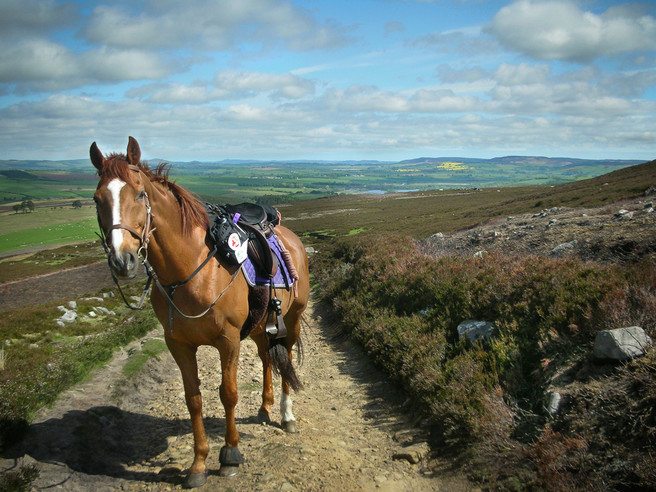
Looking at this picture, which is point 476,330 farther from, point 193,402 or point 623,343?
point 193,402

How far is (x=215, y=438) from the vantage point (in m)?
6.15

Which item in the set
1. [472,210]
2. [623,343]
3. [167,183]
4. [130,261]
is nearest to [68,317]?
[167,183]

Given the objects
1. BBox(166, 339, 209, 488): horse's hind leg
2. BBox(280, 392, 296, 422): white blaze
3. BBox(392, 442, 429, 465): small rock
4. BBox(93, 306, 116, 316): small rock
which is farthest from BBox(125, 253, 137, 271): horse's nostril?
BBox(93, 306, 116, 316): small rock

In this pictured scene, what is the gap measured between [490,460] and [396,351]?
3.55 m

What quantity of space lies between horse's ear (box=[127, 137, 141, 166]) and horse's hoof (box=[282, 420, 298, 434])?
4468 millimetres

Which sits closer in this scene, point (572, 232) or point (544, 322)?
point (544, 322)

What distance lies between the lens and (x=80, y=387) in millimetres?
6805

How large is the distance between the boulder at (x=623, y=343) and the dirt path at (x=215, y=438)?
2237mm

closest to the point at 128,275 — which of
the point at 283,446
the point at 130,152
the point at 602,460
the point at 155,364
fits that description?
the point at 130,152

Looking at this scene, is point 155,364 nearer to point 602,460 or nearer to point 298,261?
point 298,261

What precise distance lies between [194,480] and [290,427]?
1.78 metres

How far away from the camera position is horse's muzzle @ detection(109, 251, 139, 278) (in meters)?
3.66

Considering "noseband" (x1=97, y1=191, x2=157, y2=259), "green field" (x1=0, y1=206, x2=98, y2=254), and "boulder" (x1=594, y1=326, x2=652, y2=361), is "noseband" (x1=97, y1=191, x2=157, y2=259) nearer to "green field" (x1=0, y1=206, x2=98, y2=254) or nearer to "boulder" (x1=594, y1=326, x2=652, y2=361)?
"boulder" (x1=594, y1=326, x2=652, y2=361)

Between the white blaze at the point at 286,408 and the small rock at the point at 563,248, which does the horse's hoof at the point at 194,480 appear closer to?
the white blaze at the point at 286,408
